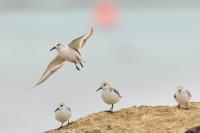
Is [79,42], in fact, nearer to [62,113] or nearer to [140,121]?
[62,113]

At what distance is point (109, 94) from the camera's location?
25734mm

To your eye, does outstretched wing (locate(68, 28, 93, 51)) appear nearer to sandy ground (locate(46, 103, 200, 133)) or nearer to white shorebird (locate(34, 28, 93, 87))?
white shorebird (locate(34, 28, 93, 87))

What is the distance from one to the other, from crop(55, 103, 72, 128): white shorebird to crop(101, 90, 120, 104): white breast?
164 centimetres

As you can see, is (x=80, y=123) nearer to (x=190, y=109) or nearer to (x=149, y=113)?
(x=149, y=113)

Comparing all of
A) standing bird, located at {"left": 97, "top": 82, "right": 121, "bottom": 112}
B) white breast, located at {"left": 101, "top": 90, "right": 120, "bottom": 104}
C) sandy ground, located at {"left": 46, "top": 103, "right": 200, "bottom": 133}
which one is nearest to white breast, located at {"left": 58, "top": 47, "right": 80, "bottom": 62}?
standing bird, located at {"left": 97, "top": 82, "right": 121, "bottom": 112}

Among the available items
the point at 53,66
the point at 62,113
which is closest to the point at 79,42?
the point at 53,66

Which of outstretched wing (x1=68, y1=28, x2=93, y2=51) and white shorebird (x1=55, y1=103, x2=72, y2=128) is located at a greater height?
outstretched wing (x1=68, y1=28, x2=93, y2=51)

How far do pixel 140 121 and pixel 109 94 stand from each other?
183 centimetres

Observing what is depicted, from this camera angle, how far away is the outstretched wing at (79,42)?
2575cm

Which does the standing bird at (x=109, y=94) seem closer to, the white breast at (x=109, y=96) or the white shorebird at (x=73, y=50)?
the white breast at (x=109, y=96)

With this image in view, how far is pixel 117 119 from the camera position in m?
25.1

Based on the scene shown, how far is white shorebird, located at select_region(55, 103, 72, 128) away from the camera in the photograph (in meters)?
24.8

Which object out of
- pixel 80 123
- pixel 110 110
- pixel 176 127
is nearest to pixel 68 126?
pixel 80 123

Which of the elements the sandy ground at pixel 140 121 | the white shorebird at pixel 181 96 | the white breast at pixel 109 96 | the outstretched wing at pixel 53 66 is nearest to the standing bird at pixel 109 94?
the white breast at pixel 109 96
